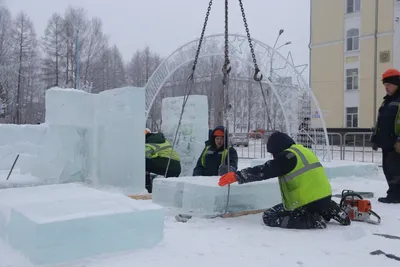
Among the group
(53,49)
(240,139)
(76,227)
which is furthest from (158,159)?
(53,49)

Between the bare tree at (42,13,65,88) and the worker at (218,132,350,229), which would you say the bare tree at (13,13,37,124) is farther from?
the worker at (218,132,350,229)

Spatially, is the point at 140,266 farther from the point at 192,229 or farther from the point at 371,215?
the point at 371,215

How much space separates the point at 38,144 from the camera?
26.8ft

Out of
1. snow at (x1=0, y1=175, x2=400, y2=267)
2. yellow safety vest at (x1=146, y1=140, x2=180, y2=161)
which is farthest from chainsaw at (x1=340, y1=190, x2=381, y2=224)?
yellow safety vest at (x1=146, y1=140, x2=180, y2=161)

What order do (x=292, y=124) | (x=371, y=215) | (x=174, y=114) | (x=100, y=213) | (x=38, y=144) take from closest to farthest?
(x=100, y=213) → (x=371, y=215) → (x=38, y=144) → (x=174, y=114) → (x=292, y=124)

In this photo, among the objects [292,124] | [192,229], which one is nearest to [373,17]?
[292,124]

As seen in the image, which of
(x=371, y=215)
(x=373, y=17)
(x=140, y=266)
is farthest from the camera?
(x=373, y=17)

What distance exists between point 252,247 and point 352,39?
24.0 meters

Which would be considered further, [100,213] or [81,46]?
[81,46]

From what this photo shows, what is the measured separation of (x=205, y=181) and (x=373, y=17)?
73.1ft

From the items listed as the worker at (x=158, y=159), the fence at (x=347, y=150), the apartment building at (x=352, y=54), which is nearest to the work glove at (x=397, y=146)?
the worker at (x=158, y=159)

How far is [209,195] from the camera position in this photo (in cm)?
438

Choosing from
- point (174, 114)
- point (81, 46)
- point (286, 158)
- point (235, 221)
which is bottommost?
point (235, 221)

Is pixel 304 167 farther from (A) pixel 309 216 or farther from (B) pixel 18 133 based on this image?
(B) pixel 18 133
